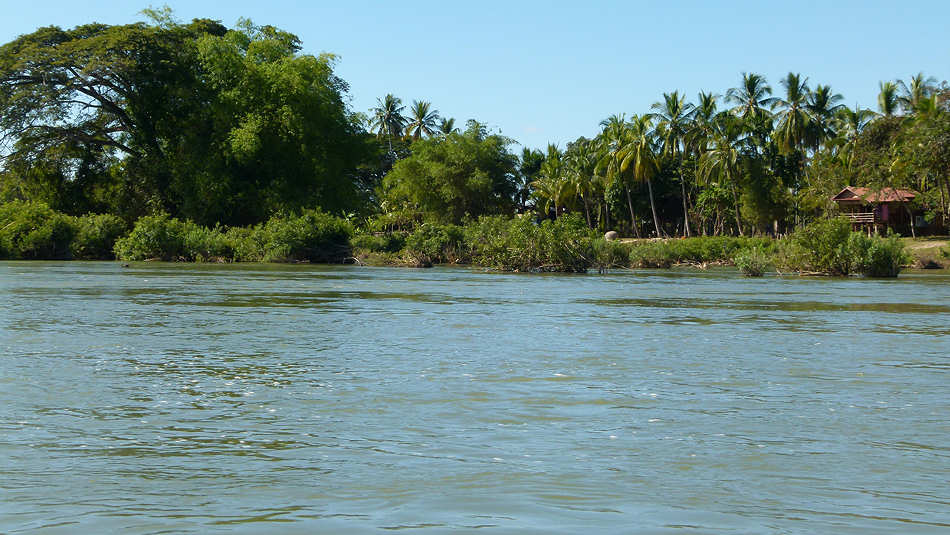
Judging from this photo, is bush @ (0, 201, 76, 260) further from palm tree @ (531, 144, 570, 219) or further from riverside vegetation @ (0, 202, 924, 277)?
palm tree @ (531, 144, 570, 219)

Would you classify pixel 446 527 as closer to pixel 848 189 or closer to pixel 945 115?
pixel 945 115

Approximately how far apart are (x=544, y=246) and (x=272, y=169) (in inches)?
982

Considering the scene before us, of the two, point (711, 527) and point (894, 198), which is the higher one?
point (894, 198)

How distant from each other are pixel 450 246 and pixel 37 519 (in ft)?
158

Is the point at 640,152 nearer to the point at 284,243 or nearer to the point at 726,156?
the point at 726,156

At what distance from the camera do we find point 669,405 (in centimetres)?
898

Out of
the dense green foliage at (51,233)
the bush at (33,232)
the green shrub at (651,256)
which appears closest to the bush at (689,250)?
the green shrub at (651,256)

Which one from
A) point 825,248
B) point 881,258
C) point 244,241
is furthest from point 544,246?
point 244,241

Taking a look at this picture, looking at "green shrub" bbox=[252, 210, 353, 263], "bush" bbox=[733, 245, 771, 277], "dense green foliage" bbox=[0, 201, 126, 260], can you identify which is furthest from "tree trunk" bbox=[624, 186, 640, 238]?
"dense green foliage" bbox=[0, 201, 126, 260]

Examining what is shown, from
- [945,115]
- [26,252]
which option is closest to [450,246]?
[26,252]

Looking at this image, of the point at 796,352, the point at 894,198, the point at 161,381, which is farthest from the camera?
the point at 894,198

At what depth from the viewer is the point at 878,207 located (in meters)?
72.9

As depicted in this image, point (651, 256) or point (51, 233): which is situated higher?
point (51, 233)

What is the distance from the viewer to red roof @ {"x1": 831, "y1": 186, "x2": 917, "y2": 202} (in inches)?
2781
